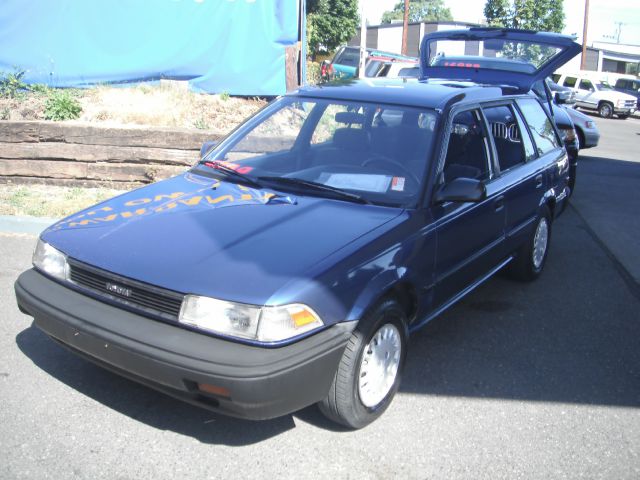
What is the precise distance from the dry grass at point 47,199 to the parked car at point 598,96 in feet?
83.8

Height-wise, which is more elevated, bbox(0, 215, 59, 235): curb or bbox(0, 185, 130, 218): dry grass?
bbox(0, 185, 130, 218): dry grass

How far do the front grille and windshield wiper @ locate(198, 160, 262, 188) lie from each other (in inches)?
46.1

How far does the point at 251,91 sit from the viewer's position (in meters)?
10.4

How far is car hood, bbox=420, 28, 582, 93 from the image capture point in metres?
7.37

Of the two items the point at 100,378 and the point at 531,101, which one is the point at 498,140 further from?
the point at 100,378

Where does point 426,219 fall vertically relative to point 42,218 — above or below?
above

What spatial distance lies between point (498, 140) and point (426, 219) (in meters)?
1.36

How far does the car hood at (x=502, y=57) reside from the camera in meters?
7.37

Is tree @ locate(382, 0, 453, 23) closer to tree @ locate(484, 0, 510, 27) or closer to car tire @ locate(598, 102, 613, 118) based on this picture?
tree @ locate(484, 0, 510, 27)

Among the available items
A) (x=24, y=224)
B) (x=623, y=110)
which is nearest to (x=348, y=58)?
(x=623, y=110)

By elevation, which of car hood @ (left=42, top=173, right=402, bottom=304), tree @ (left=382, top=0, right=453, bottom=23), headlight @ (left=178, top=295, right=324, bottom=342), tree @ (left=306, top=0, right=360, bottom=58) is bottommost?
headlight @ (left=178, top=295, right=324, bottom=342)

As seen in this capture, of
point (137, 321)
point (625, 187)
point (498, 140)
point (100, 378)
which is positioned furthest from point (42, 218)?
point (625, 187)

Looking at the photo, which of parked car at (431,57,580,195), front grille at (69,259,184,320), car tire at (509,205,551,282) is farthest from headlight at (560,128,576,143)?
front grille at (69,259,184,320)

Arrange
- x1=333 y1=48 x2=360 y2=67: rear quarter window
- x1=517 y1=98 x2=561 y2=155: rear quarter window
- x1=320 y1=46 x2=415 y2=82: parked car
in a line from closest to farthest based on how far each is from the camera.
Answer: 1. x1=517 y1=98 x2=561 y2=155: rear quarter window
2. x1=320 y1=46 x2=415 y2=82: parked car
3. x1=333 y1=48 x2=360 y2=67: rear quarter window
